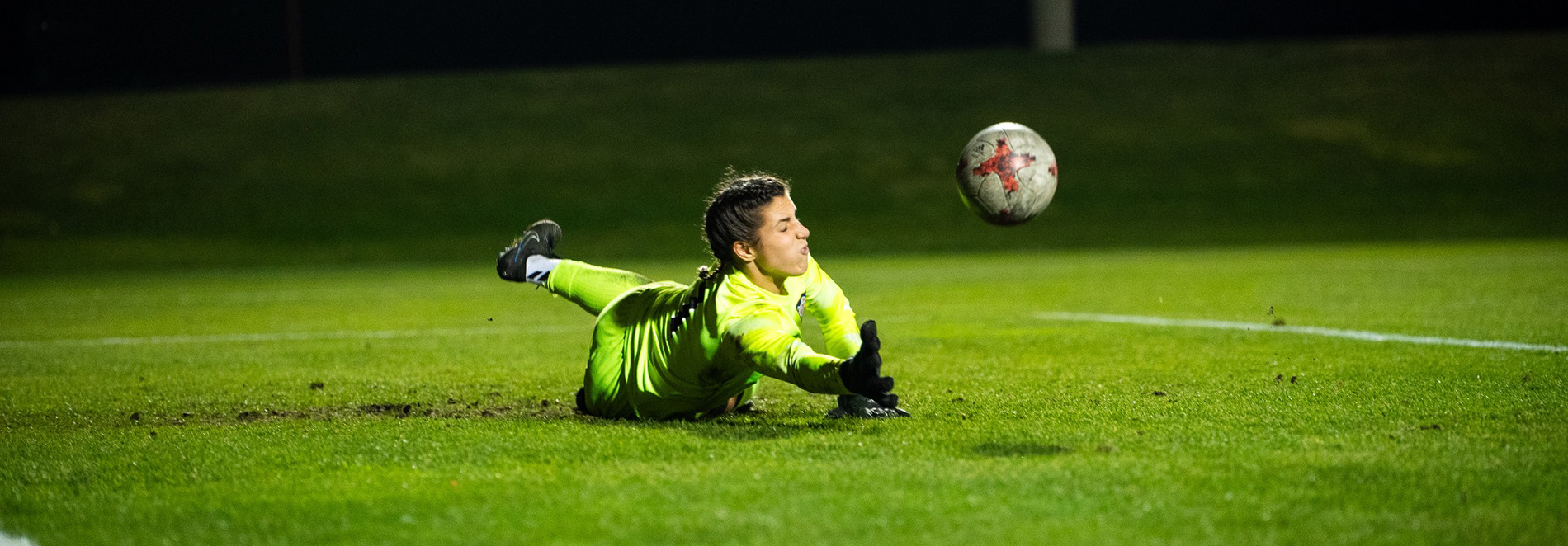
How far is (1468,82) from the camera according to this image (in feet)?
88.3

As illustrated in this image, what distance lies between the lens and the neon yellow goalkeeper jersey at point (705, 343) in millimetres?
3840

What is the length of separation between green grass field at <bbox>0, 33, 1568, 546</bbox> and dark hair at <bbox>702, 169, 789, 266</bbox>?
23.0 inches

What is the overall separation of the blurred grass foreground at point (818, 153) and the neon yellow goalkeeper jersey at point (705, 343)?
49.9 feet

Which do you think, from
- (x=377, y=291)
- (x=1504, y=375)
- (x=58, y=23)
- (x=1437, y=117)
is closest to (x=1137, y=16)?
(x=1437, y=117)

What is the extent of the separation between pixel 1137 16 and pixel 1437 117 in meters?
6.79

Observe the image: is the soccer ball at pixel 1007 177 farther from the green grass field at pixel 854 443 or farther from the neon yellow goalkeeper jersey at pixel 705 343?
the neon yellow goalkeeper jersey at pixel 705 343

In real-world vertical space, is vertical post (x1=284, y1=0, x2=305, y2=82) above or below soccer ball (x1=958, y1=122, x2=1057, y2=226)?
above

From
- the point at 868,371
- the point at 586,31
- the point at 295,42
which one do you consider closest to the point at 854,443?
the point at 868,371

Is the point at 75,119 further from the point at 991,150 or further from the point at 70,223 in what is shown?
the point at 991,150

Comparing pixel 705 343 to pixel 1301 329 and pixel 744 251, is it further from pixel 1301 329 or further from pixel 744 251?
pixel 1301 329

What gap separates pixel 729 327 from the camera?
392 centimetres

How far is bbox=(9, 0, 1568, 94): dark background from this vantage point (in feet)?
91.4

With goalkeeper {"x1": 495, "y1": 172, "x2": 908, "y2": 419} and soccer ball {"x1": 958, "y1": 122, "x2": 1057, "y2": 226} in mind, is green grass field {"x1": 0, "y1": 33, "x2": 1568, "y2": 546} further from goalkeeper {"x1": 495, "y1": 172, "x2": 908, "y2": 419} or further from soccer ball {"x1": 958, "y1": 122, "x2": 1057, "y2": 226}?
soccer ball {"x1": 958, "y1": 122, "x2": 1057, "y2": 226}

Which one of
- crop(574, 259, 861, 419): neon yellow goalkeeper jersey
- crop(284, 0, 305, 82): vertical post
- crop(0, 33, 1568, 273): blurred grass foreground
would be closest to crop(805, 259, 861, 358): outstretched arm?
crop(574, 259, 861, 419): neon yellow goalkeeper jersey
